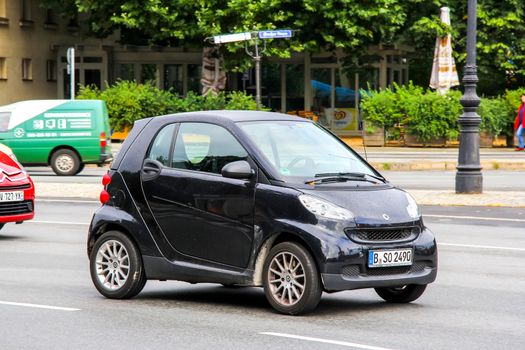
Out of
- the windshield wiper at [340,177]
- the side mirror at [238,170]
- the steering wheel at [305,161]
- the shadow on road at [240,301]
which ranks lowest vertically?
the shadow on road at [240,301]

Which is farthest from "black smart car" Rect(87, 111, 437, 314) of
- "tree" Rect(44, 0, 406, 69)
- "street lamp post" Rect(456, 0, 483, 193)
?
"tree" Rect(44, 0, 406, 69)

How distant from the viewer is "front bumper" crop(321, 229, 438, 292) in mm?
9820

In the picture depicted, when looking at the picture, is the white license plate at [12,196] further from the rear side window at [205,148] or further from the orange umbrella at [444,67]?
the orange umbrella at [444,67]

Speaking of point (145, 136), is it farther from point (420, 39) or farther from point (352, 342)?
point (420, 39)

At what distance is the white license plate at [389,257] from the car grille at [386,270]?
4cm

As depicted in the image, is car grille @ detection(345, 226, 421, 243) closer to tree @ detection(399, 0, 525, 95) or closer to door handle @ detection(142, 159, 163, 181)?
door handle @ detection(142, 159, 163, 181)

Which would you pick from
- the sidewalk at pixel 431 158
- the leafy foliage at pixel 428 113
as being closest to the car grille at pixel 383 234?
the sidewalk at pixel 431 158

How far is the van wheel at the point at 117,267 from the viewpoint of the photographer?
11.0 m

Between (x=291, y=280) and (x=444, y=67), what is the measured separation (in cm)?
3509

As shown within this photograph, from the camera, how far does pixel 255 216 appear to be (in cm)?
1026

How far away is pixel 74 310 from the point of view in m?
10.5

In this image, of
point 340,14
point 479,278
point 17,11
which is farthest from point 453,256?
point 17,11

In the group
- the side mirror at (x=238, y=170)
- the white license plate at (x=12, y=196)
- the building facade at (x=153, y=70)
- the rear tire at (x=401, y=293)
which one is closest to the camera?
the side mirror at (x=238, y=170)

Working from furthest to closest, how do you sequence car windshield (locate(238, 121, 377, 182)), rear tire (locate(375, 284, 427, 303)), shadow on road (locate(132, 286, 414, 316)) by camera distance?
rear tire (locate(375, 284, 427, 303)) < shadow on road (locate(132, 286, 414, 316)) < car windshield (locate(238, 121, 377, 182))
